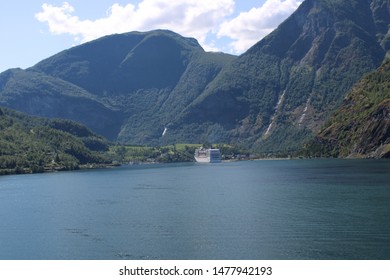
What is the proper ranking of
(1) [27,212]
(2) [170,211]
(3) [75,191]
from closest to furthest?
(2) [170,211] → (1) [27,212] → (3) [75,191]

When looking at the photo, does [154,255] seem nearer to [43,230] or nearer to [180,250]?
[180,250]

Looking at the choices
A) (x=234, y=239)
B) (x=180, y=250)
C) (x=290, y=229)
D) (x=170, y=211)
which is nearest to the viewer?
(x=180, y=250)

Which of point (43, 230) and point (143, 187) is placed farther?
point (143, 187)

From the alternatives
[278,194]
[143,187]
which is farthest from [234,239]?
[143,187]

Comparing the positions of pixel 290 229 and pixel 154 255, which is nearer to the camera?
pixel 154 255

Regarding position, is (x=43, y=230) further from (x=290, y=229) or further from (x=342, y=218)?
(x=342, y=218)

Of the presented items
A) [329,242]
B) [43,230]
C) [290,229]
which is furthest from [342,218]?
[43,230]
